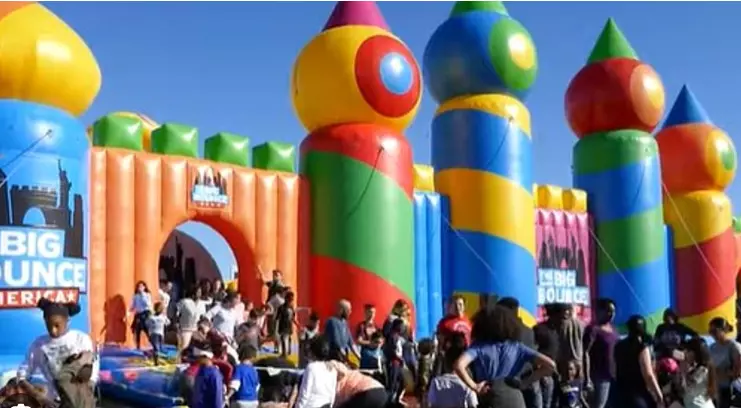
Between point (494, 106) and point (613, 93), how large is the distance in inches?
93.2

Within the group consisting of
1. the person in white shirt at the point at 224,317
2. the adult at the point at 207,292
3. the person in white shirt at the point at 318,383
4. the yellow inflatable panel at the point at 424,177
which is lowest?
the person in white shirt at the point at 318,383

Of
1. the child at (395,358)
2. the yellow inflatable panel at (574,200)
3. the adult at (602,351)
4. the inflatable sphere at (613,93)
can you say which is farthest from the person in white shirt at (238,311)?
the inflatable sphere at (613,93)

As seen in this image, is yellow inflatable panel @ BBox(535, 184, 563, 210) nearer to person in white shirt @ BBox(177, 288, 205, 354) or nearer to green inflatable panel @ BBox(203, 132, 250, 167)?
green inflatable panel @ BBox(203, 132, 250, 167)

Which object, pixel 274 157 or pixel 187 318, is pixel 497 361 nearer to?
pixel 187 318

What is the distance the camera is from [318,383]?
4.36 m

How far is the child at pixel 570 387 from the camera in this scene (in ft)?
20.6

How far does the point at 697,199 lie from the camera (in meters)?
14.4

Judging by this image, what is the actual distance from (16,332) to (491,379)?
5.03 meters

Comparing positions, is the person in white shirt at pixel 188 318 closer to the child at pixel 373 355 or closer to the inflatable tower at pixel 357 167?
the inflatable tower at pixel 357 167

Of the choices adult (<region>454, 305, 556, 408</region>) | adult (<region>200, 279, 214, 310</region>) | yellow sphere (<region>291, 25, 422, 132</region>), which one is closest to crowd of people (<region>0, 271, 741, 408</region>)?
adult (<region>454, 305, 556, 408</region>)

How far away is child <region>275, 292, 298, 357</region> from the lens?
352 inches

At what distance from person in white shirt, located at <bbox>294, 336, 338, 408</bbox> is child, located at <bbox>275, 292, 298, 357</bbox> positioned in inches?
177

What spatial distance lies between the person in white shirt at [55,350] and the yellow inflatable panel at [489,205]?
7.59 meters

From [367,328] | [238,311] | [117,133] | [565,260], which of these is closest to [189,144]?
[117,133]
